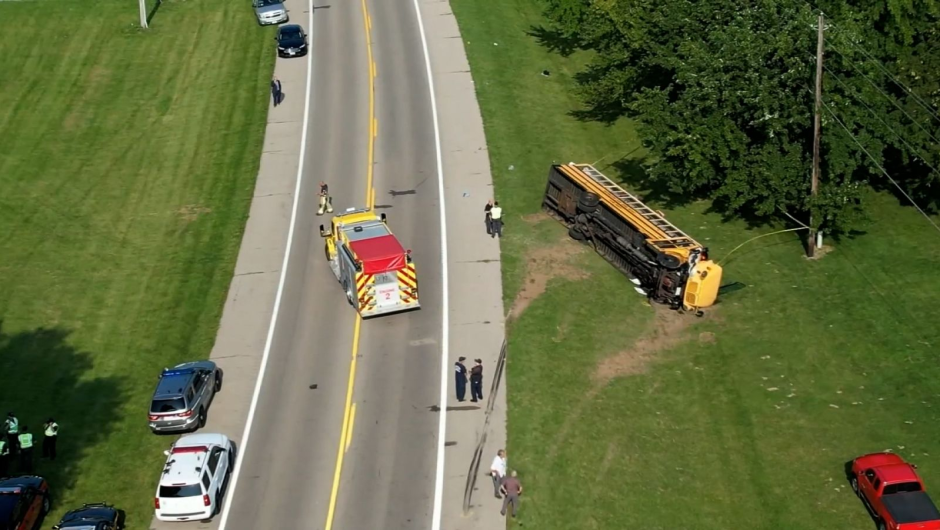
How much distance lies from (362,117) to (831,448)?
111 ft

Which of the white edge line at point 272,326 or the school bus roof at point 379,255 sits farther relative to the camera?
the school bus roof at point 379,255

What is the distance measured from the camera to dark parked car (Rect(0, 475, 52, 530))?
3325 cm

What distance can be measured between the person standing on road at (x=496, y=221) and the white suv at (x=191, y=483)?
17.9m

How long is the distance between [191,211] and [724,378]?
89.2 ft

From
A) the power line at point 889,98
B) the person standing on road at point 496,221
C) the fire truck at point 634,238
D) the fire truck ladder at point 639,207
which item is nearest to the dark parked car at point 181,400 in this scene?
the person standing on road at point 496,221

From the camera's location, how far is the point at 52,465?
125ft

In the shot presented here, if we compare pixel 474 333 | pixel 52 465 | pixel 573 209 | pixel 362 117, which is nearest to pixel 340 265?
pixel 474 333

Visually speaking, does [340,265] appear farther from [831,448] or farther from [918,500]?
[918,500]

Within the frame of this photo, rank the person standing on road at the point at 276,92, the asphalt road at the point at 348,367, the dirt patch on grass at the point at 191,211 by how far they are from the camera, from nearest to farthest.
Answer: the asphalt road at the point at 348,367 → the dirt patch on grass at the point at 191,211 → the person standing on road at the point at 276,92

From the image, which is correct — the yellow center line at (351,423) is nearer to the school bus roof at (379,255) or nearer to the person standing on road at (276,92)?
the school bus roof at (379,255)

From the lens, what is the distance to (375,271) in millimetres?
43375

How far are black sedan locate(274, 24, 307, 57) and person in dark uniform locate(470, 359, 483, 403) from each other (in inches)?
1403

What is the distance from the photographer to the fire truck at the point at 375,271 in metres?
43.4

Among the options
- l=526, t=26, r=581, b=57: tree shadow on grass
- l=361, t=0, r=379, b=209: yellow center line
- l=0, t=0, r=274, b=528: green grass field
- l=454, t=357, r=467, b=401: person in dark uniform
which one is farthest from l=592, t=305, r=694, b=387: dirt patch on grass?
l=526, t=26, r=581, b=57: tree shadow on grass
